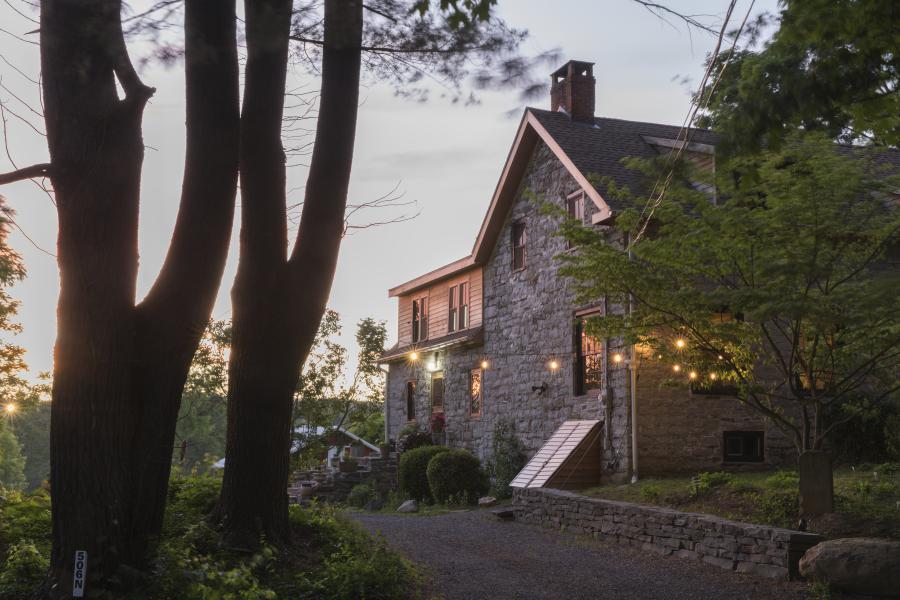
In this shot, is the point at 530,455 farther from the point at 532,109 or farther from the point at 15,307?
the point at 15,307

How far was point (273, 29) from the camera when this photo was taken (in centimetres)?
685

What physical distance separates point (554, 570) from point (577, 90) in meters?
13.3

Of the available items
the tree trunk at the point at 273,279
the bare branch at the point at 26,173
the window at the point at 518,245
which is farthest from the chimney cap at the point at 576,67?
the bare branch at the point at 26,173

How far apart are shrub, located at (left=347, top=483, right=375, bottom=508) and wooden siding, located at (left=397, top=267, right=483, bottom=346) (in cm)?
489

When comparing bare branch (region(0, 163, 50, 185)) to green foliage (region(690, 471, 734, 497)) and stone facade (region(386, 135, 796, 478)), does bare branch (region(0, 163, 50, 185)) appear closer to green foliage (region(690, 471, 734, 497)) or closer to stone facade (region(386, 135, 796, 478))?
stone facade (region(386, 135, 796, 478))

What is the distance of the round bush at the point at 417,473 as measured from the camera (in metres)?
20.3

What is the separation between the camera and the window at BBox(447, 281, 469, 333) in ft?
78.1

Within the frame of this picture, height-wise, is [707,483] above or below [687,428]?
below

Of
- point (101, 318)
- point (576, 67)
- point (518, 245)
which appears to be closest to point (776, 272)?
point (101, 318)

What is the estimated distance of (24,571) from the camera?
621 centimetres

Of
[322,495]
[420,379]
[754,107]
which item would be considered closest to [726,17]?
[754,107]

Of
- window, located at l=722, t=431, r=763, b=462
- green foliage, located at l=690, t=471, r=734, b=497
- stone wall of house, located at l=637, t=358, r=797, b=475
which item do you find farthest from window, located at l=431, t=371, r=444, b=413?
green foliage, located at l=690, t=471, r=734, b=497

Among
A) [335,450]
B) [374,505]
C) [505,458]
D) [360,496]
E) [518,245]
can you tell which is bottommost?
[374,505]

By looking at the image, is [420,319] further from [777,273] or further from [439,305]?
[777,273]
